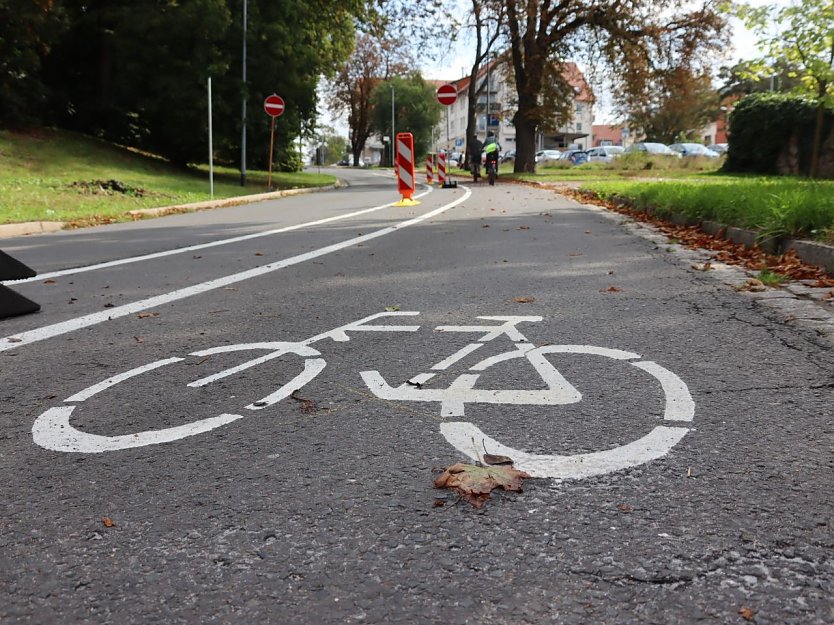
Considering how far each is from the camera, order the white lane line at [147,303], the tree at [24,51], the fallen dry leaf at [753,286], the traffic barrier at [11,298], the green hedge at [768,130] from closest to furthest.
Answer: the white lane line at [147,303] < the traffic barrier at [11,298] < the fallen dry leaf at [753,286] < the tree at [24,51] < the green hedge at [768,130]

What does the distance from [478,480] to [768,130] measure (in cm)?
2983

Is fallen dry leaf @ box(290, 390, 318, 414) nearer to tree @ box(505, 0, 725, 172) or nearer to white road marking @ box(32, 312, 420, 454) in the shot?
white road marking @ box(32, 312, 420, 454)

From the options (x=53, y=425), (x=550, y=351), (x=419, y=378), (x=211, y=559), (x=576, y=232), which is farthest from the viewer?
(x=576, y=232)

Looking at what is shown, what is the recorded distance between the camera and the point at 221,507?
7.07 feet

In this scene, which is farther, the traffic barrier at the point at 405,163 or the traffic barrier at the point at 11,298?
the traffic barrier at the point at 405,163

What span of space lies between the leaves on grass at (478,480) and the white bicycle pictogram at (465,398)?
87 millimetres

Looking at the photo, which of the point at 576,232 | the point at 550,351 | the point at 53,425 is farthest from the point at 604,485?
the point at 576,232

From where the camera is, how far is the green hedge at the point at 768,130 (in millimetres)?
26828

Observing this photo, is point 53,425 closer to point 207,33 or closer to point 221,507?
point 221,507

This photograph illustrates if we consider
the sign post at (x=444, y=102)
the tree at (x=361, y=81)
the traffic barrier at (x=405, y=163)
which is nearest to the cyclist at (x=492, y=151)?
the sign post at (x=444, y=102)

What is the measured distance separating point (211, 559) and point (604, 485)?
1.13 meters

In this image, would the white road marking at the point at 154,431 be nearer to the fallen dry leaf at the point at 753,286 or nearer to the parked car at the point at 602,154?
the fallen dry leaf at the point at 753,286

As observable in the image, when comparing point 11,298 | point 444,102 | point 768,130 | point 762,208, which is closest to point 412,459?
point 11,298

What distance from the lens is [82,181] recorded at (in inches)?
707
